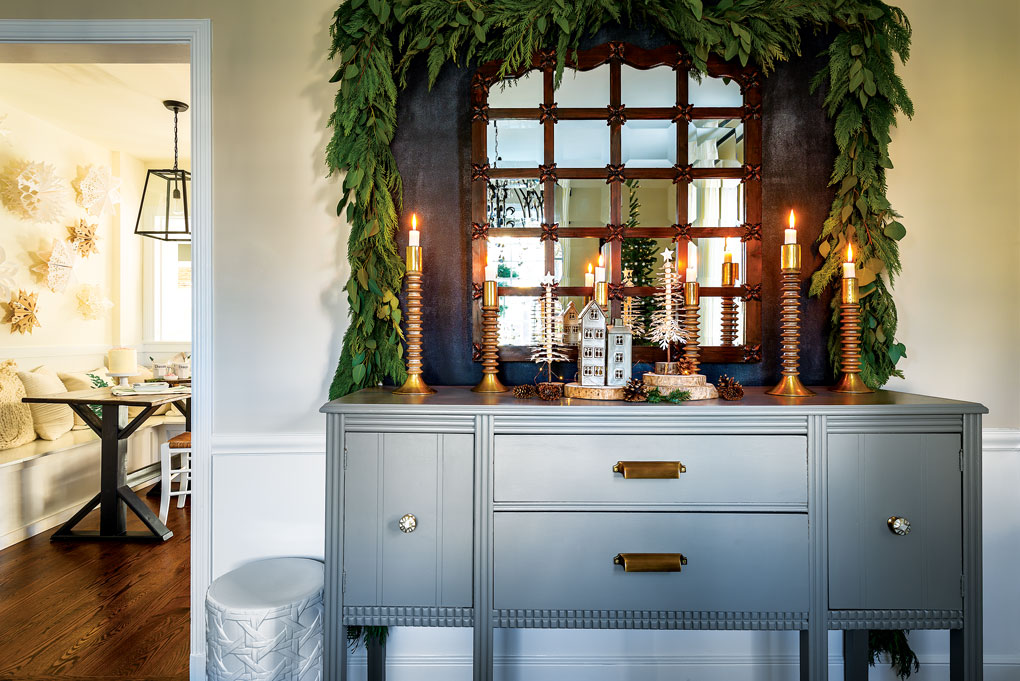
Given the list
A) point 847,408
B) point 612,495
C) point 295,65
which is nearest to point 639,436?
point 612,495

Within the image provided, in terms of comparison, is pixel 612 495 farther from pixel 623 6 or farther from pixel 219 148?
pixel 219 148

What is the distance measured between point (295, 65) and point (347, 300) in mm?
825

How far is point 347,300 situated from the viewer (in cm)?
194

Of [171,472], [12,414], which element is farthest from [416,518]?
[12,414]

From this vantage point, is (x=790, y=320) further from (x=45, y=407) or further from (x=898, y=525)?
(x=45, y=407)

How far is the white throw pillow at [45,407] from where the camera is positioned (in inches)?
148

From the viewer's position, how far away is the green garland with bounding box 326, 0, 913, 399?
71.6 inches

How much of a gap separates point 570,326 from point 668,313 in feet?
1.06

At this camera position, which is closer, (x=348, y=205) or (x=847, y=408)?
(x=847, y=408)

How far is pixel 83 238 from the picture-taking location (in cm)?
455

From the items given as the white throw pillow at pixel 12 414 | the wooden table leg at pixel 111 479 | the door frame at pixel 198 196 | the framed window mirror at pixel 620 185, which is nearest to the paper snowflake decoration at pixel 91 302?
the white throw pillow at pixel 12 414

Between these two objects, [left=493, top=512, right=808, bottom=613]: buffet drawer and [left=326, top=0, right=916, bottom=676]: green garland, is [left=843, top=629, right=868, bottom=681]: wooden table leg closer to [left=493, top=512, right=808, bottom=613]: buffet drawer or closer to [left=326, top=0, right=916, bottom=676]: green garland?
[left=326, top=0, right=916, bottom=676]: green garland

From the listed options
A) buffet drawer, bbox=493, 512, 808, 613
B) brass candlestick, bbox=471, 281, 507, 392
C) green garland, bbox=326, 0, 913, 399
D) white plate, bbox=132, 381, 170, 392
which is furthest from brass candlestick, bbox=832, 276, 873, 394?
white plate, bbox=132, 381, 170, 392

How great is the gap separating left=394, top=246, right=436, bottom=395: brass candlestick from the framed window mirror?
279 millimetres
